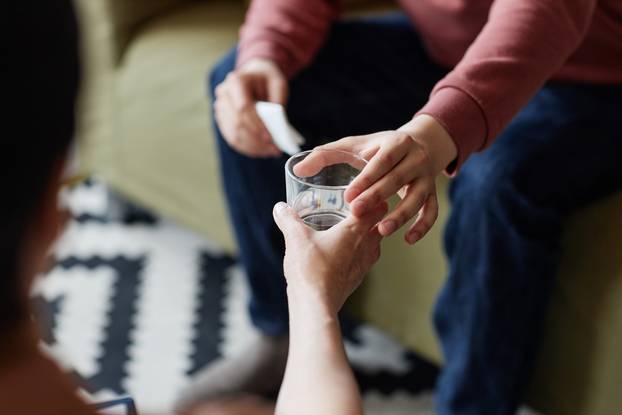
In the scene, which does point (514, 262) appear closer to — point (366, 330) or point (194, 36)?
point (366, 330)

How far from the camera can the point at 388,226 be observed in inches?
31.2

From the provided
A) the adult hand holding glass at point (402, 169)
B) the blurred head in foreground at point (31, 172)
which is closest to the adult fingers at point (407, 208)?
the adult hand holding glass at point (402, 169)

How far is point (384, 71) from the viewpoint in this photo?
1.26 meters

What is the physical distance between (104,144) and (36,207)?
1.30 metres

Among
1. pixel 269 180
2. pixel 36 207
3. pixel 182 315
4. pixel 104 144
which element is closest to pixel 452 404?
pixel 269 180

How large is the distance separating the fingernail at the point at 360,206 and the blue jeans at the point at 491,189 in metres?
0.32

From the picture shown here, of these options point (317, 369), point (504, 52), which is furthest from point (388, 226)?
point (504, 52)

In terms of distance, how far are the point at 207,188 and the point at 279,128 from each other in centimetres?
55

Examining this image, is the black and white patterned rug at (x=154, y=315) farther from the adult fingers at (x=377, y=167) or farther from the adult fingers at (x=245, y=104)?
the adult fingers at (x=377, y=167)

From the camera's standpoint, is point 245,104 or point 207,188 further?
point 207,188

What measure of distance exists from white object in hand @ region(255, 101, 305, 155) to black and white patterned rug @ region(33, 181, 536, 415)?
41 centimetres

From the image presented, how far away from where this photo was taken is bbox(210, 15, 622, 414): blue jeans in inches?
42.6

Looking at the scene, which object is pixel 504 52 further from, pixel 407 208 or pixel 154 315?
pixel 154 315

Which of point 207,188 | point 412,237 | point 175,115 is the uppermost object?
point 412,237
